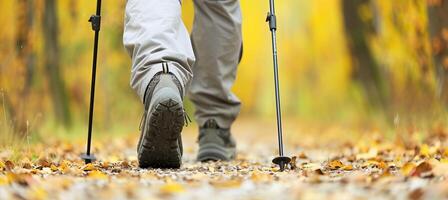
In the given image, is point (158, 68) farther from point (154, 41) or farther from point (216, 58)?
point (216, 58)

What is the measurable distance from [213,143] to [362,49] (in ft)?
14.9

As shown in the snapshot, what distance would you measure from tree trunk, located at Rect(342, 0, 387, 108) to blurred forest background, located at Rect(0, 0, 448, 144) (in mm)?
10

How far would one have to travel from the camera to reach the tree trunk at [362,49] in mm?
7477

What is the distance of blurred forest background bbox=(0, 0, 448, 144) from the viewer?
4.96 meters

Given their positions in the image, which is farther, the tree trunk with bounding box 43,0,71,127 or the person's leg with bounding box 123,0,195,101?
the tree trunk with bounding box 43,0,71,127

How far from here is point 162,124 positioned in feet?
7.91

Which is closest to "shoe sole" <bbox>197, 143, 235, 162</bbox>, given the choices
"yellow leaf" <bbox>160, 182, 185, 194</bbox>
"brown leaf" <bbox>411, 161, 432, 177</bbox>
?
"brown leaf" <bbox>411, 161, 432, 177</bbox>

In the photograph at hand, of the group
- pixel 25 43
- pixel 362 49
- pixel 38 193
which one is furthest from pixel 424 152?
pixel 362 49

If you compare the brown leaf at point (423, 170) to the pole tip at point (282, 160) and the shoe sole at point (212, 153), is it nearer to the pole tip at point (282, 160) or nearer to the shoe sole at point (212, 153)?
the pole tip at point (282, 160)

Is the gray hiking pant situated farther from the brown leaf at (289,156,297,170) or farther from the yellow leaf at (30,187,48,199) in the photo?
the yellow leaf at (30,187,48,199)

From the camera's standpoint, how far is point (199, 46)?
3361mm

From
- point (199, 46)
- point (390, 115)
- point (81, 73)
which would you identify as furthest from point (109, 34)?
Result: point (199, 46)

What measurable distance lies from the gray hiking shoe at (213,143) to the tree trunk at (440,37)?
2017mm

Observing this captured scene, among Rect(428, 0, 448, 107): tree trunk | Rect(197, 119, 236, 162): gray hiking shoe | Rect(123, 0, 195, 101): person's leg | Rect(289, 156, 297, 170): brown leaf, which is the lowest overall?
Rect(289, 156, 297, 170): brown leaf
